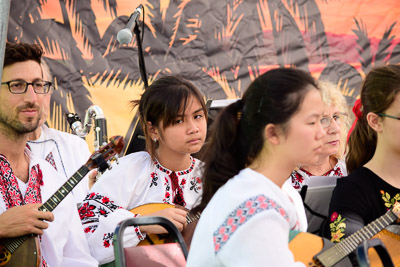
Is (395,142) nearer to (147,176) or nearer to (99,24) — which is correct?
(147,176)

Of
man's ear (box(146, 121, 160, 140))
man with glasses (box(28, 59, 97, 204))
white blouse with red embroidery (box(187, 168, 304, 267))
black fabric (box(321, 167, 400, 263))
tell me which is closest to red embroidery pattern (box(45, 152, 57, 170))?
man with glasses (box(28, 59, 97, 204))

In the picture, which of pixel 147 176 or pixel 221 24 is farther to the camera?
pixel 221 24

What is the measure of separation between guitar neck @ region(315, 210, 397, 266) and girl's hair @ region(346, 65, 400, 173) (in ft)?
1.53

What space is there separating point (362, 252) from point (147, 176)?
4.70 feet

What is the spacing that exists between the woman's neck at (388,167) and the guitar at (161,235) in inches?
29.4

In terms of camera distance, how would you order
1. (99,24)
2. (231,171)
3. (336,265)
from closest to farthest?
(231,171), (336,265), (99,24)

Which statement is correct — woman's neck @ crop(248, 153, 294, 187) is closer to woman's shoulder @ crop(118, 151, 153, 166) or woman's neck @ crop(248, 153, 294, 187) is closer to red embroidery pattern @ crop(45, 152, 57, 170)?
woman's shoulder @ crop(118, 151, 153, 166)

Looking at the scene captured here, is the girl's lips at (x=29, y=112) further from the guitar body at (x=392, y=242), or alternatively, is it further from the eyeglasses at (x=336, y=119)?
the guitar body at (x=392, y=242)

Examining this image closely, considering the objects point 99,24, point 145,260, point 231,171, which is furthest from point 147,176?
point 99,24

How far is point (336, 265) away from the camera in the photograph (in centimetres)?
179

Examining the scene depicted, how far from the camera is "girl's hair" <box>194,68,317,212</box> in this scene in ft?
5.09

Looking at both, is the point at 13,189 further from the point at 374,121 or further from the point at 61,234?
the point at 374,121

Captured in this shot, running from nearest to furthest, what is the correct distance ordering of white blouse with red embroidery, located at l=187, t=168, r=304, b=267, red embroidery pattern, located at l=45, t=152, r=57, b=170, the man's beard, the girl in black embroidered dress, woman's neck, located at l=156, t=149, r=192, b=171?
white blouse with red embroidery, located at l=187, t=168, r=304, b=267, the girl in black embroidered dress, the man's beard, woman's neck, located at l=156, t=149, r=192, b=171, red embroidery pattern, located at l=45, t=152, r=57, b=170

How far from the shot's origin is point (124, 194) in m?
2.58
